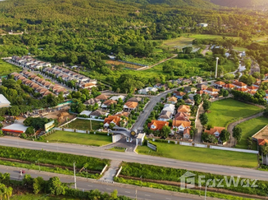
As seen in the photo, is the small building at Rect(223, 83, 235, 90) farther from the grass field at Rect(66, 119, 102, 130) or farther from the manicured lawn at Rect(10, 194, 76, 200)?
the manicured lawn at Rect(10, 194, 76, 200)

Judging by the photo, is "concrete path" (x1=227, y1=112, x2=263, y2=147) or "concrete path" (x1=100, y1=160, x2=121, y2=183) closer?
"concrete path" (x1=100, y1=160, x2=121, y2=183)

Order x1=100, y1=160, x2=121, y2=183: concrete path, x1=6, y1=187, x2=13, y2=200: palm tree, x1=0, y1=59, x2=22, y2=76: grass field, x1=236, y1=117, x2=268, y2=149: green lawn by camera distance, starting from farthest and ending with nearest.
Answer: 1. x1=0, y1=59, x2=22, y2=76: grass field
2. x1=236, y1=117, x2=268, y2=149: green lawn
3. x1=100, y1=160, x2=121, y2=183: concrete path
4. x1=6, y1=187, x2=13, y2=200: palm tree

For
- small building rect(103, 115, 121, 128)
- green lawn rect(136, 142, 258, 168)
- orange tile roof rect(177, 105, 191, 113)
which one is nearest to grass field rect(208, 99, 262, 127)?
orange tile roof rect(177, 105, 191, 113)

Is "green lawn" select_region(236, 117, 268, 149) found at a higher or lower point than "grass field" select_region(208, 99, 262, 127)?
lower

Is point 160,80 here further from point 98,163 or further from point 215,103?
point 98,163

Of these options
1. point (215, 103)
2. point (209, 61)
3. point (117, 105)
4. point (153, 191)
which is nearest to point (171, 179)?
point (153, 191)

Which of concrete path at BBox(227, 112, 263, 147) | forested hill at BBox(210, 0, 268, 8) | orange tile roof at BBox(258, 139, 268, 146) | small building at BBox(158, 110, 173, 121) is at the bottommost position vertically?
concrete path at BBox(227, 112, 263, 147)

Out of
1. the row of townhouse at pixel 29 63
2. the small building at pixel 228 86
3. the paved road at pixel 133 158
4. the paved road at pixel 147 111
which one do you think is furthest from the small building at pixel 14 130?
the small building at pixel 228 86
